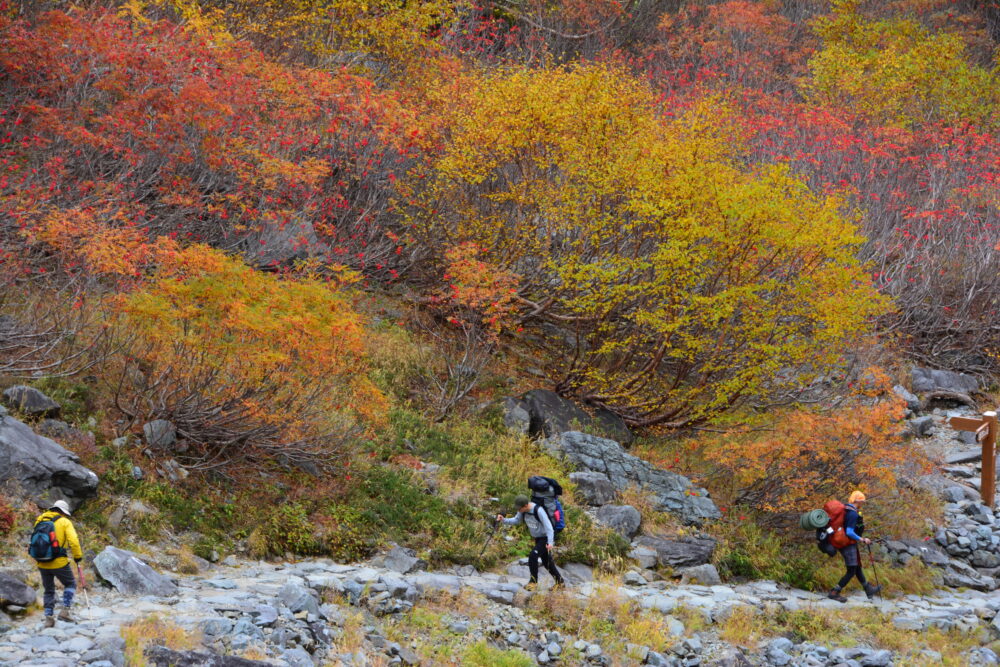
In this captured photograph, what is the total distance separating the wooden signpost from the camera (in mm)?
14719

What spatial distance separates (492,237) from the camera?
16891 millimetres

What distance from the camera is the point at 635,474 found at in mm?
13531

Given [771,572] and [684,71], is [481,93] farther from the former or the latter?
[684,71]

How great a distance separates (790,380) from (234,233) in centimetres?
1022

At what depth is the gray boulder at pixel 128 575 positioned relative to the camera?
7.87 m

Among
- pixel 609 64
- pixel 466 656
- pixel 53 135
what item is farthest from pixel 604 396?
pixel 609 64

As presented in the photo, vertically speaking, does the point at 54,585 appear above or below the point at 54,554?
below

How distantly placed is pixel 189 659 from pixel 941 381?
17493mm

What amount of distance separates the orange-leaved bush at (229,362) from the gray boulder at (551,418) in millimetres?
3599

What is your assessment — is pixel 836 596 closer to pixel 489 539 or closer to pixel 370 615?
pixel 489 539

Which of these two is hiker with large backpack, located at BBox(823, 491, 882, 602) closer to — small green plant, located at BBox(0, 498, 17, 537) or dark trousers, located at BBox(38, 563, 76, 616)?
dark trousers, located at BBox(38, 563, 76, 616)

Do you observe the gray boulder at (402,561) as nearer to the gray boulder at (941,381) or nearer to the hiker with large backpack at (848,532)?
the hiker with large backpack at (848,532)

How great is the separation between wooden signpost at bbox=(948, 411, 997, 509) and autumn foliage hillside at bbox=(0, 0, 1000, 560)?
1.44 m

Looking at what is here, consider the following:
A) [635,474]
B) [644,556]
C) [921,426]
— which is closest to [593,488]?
[635,474]
